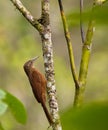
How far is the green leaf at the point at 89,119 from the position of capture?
11.3 inches

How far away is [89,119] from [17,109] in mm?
551

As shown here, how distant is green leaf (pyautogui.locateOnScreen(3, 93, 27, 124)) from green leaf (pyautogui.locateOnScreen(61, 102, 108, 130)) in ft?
1.76

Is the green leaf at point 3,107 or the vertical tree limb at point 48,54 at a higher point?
the vertical tree limb at point 48,54

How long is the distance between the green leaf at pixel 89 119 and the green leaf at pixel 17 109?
0.54 m

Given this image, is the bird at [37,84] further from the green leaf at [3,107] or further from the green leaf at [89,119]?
the green leaf at [89,119]

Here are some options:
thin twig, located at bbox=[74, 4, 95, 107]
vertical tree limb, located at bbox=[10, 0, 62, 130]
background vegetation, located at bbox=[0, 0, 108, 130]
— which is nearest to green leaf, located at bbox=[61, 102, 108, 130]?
vertical tree limb, located at bbox=[10, 0, 62, 130]

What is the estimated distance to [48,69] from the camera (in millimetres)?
826

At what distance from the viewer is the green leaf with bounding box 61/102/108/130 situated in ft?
0.94

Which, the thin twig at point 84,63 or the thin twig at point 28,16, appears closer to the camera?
the thin twig at point 28,16

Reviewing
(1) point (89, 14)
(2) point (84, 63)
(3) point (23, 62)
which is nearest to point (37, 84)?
(2) point (84, 63)

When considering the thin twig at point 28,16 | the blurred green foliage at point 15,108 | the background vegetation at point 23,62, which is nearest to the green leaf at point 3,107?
the blurred green foliage at point 15,108

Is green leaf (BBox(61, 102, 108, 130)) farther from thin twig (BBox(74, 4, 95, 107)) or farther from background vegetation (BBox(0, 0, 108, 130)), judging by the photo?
background vegetation (BBox(0, 0, 108, 130))

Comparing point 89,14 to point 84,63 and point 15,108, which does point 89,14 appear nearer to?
point 15,108

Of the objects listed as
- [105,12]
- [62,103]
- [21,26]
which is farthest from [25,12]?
[62,103]
